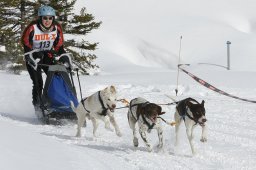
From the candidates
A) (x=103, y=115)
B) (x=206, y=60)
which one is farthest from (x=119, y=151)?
(x=206, y=60)

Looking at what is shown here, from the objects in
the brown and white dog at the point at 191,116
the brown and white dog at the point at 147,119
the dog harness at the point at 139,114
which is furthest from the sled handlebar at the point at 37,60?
the brown and white dog at the point at 191,116

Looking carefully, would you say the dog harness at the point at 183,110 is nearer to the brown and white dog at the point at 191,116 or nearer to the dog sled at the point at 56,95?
the brown and white dog at the point at 191,116

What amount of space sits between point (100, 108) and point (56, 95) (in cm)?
124

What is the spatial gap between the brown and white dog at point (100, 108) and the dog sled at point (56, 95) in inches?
23.5

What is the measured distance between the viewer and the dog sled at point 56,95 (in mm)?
7922

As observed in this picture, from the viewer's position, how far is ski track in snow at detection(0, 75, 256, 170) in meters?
5.76

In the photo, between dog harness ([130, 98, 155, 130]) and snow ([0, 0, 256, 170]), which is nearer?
snow ([0, 0, 256, 170])

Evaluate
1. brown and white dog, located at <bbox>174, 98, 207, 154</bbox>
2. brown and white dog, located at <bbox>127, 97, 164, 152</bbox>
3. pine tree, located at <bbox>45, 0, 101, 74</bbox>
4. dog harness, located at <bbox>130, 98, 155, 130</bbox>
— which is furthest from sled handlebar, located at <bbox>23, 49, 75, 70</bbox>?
pine tree, located at <bbox>45, 0, 101, 74</bbox>

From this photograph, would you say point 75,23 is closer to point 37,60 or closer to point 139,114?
point 37,60

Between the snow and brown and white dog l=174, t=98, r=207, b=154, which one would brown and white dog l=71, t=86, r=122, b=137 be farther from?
brown and white dog l=174, t=98, r=207, b=154

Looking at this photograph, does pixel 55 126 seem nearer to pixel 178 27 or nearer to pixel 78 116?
pixel 78 116

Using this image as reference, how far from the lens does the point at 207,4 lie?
41.5 metres

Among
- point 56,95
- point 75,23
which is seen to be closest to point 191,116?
point 56,95

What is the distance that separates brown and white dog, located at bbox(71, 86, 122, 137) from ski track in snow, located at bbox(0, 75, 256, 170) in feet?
0.67
